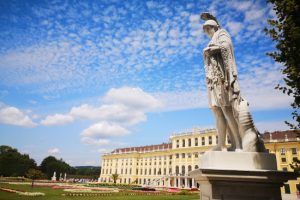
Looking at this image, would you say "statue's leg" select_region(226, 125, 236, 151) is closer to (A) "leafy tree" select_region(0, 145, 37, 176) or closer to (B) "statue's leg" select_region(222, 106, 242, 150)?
(B) "statue's leg" select_region(222, 106, 242, 150)

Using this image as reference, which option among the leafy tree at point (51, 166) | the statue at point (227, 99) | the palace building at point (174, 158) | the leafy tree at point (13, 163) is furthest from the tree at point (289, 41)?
the leafy tree at point (51, 166)

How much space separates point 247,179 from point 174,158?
57859 mm

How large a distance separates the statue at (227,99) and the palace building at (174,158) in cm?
4147

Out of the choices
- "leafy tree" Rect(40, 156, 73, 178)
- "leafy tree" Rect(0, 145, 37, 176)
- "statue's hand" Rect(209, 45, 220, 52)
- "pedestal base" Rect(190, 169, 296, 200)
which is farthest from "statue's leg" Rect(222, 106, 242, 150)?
"leafy tree" Rect(40, 156, 73, 178)

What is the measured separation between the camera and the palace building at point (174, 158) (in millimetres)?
40594

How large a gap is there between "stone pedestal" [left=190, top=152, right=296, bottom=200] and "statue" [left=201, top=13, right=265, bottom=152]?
8.1 inches

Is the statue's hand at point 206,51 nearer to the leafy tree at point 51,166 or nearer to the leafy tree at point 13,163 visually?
the leafy tree at point 13,163

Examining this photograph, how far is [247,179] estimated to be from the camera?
2.98m

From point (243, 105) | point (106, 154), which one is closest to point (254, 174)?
point (243, 105)

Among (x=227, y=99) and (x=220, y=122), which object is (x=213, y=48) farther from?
(x=220, y=122)

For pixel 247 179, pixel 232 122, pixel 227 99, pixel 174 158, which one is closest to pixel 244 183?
pixel 247 179

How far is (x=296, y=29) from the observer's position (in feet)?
22.6

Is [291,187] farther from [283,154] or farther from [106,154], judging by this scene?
[106,154]

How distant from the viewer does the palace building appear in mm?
40594
